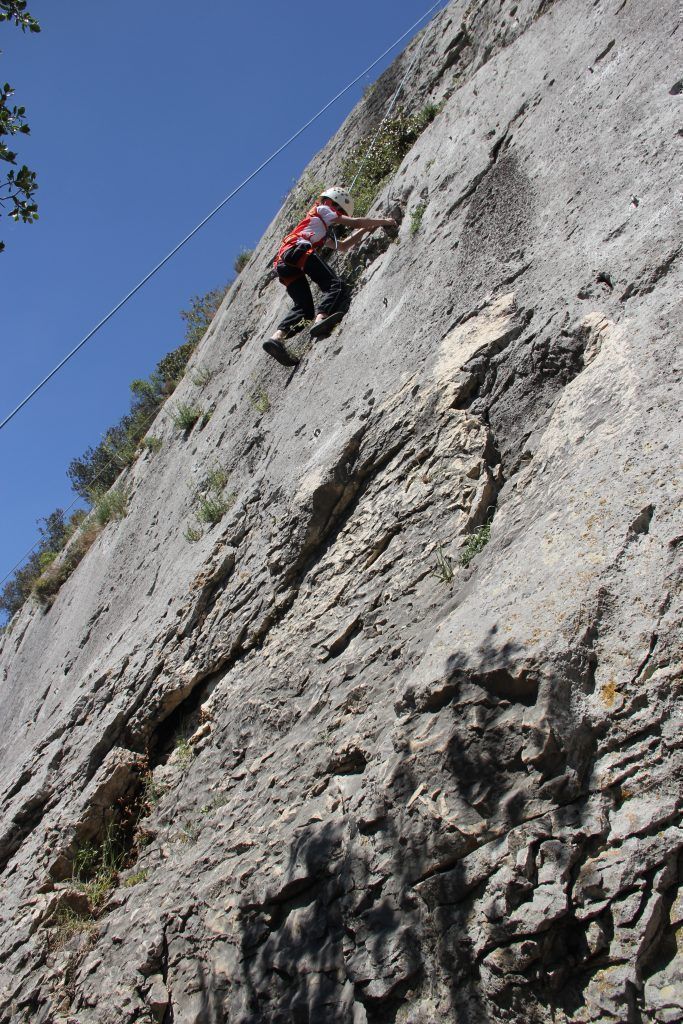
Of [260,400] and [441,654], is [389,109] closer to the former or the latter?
[260,400]

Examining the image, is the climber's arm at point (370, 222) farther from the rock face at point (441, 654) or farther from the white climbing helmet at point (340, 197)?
the white climbing helmet at point (340, 197)

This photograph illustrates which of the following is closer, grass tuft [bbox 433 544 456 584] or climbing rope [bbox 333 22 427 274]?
grass tuft [bbox 433 544 456 584]

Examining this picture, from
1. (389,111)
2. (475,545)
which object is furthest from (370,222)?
(475,545)

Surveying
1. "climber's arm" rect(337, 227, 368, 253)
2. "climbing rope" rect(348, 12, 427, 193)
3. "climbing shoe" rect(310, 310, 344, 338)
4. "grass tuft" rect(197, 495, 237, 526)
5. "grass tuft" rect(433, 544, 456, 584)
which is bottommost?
"grass tuft" rect(433, 544, 456, 584)

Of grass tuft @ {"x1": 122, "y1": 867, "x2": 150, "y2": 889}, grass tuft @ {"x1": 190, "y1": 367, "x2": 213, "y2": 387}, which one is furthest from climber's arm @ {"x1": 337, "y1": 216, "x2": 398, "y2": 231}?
grass tuft @ {"x1": 122, "y1": 867, "x2": 150, "y2": 889}

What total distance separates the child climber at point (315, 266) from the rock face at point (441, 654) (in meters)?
0.25

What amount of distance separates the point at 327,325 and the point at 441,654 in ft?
15.1

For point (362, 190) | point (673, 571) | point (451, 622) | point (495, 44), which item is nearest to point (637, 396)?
point (673, 571)

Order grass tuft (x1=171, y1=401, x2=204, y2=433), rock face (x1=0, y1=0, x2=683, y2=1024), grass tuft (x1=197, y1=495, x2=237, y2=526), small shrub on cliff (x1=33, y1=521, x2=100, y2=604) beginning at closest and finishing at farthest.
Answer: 1. rock face (x1=0, y1=0, x2=683, y2=1024)
2. grass tuft (x1=197, y1=495, x2=237, y2=526)
3. grass tuft (x1=171, y1=401, x2=204, y2=433)
4. small shrub on cliff (x1=33, y1=521, x2=100, y2=604)

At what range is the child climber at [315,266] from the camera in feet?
24.5

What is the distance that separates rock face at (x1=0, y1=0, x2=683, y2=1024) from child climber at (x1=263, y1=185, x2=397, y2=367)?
255 millimetres

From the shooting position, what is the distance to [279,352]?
25.0 feet

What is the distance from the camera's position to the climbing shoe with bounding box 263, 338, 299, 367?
7.59 metres

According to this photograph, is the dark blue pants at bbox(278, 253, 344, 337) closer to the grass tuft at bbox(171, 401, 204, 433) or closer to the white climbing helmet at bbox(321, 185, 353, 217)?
the white climbing helmet at bbox(321, 185, 353, 217)
